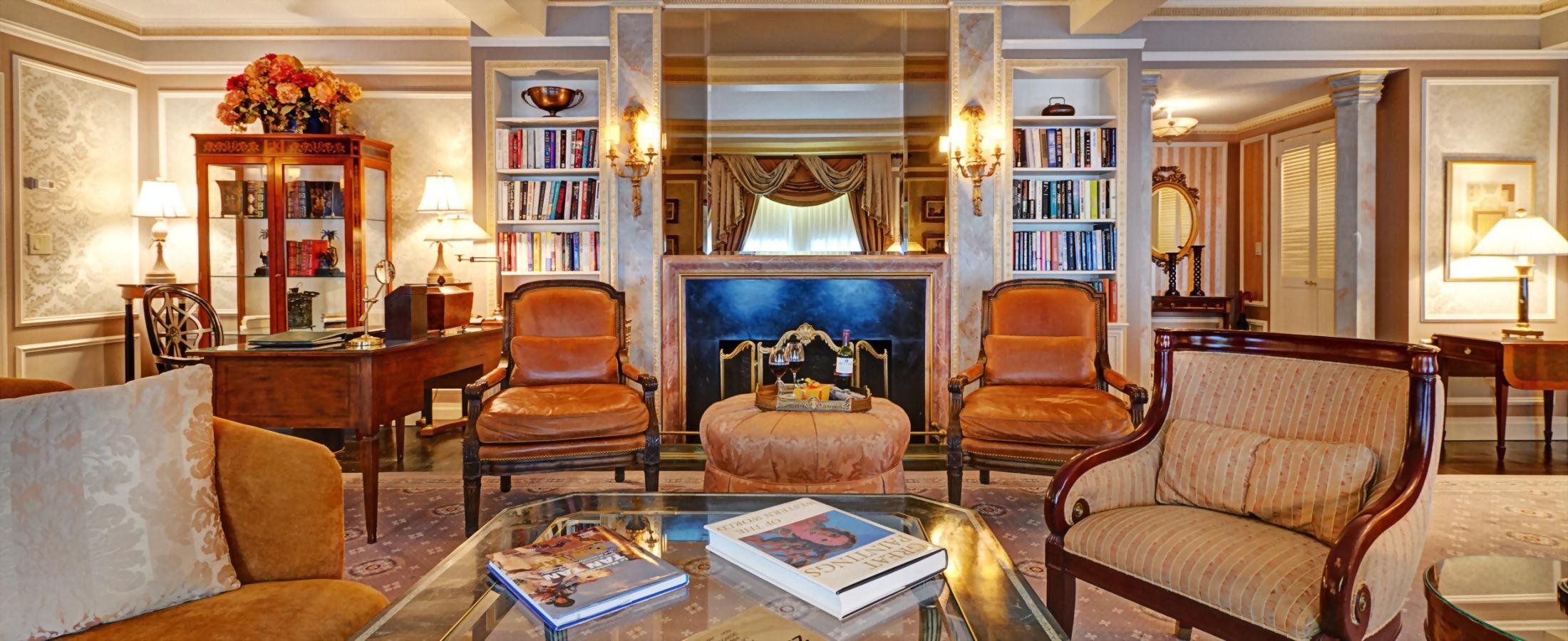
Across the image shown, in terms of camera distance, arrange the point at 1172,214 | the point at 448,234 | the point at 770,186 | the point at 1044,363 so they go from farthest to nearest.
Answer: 1. the point at 1172,214
2. the point at 770,186
3. the point at 448,234
4. the point at 1044,363

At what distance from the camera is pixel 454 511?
342 centimetres

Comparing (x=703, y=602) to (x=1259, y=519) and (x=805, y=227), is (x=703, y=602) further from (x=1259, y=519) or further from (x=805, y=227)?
(x=805, y=227)

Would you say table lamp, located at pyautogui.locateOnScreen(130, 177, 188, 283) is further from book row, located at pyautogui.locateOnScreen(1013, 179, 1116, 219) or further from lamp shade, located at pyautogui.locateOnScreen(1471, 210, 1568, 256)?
lamp shade, located at pyautogui.locateOnScreen(1471, 210, 1568, 256)

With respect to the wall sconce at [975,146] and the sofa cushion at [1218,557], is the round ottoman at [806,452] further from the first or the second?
the wall sconce at [975,146]

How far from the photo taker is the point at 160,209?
5094mm

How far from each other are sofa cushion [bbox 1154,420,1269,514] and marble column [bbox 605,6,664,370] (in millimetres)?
3205

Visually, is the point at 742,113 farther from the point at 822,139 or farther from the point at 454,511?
the point at 454,511

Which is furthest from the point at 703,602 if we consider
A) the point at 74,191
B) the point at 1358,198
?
the point at 74,191

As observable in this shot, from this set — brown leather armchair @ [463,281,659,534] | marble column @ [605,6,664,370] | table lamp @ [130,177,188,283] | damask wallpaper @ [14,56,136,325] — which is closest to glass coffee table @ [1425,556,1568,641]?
brown leather armchair @ [463,281,659,534]

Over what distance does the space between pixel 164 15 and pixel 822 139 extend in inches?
175

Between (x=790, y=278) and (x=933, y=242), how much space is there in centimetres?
89

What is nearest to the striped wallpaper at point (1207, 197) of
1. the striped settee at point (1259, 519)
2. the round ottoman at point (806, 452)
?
the round ottoman at point (806, 452)

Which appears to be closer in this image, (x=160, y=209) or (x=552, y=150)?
(x=552, y=150)

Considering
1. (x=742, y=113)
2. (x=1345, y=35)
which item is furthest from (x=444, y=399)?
(x=1345, y=35)
